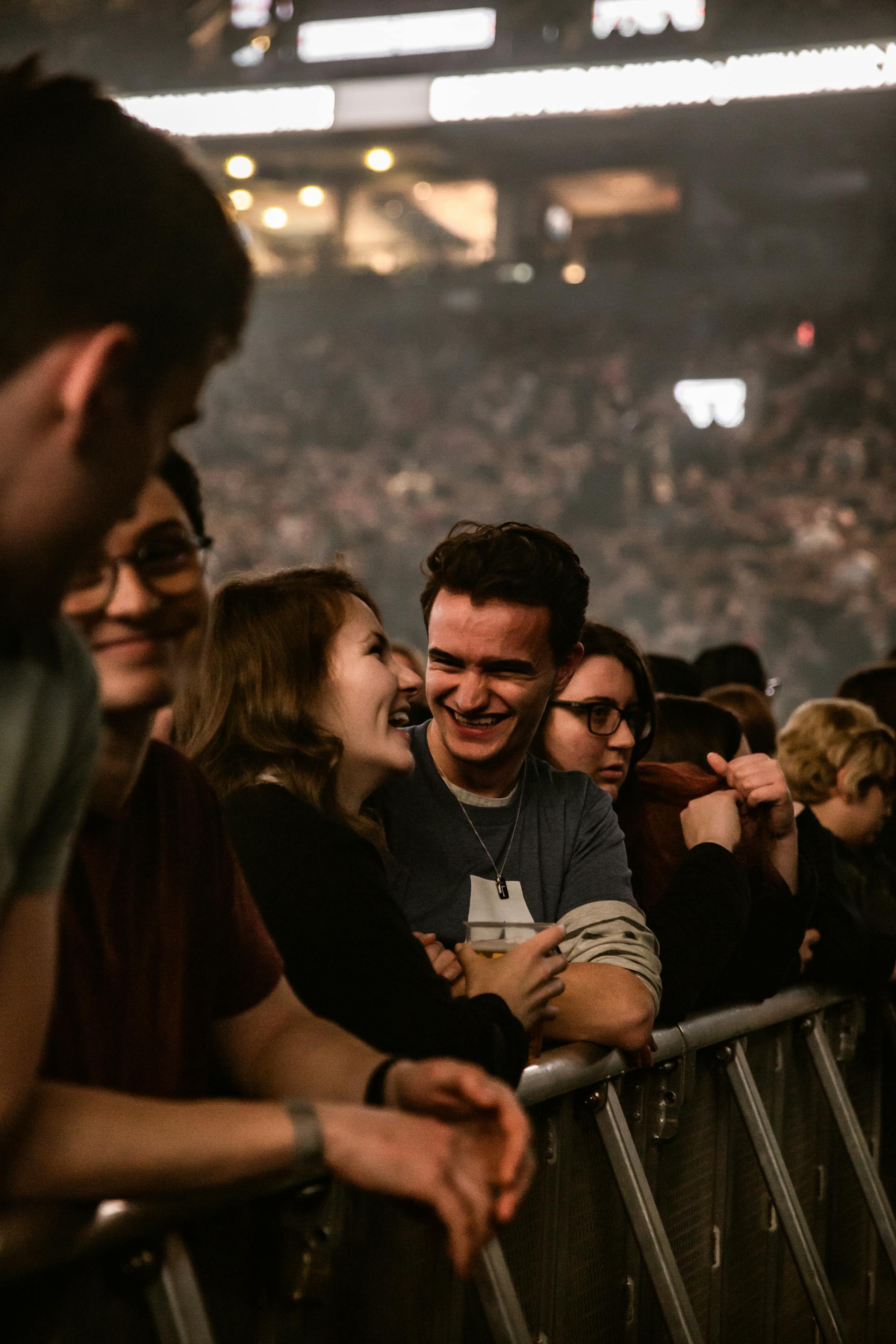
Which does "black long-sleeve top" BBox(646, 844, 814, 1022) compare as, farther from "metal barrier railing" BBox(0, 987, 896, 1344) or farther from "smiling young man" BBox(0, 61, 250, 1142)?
"smiling young man" BBox(0, 61, 250, 1142)

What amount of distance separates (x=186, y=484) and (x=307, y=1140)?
546 mm

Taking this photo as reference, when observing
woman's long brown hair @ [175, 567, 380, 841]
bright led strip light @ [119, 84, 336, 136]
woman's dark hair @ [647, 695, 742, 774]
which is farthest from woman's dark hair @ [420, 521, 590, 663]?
bright led strip light @ [119, 84, 336, 136]

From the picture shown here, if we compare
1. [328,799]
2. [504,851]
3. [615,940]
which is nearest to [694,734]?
[504,851]

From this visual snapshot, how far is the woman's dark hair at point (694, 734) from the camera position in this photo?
8.87 feet

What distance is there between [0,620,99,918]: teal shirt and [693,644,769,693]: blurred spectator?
163 inches

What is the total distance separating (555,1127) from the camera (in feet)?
5.49

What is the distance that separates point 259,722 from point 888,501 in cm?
1151

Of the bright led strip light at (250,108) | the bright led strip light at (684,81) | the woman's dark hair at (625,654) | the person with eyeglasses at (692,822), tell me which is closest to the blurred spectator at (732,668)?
the person with eyeglasses at (692,822)

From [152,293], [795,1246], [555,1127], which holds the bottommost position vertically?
[795,1246]

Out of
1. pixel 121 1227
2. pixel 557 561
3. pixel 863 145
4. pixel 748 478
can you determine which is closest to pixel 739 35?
pixel 863 145

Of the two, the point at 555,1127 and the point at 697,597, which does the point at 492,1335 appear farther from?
the point at 697,597

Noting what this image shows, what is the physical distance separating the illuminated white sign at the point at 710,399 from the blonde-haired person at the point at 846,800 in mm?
9895

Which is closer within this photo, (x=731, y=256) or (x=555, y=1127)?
(x=555, y=1127)

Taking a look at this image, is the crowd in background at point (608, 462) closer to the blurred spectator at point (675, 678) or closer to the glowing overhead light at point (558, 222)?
the glowing overhead light at point (558, 222)
